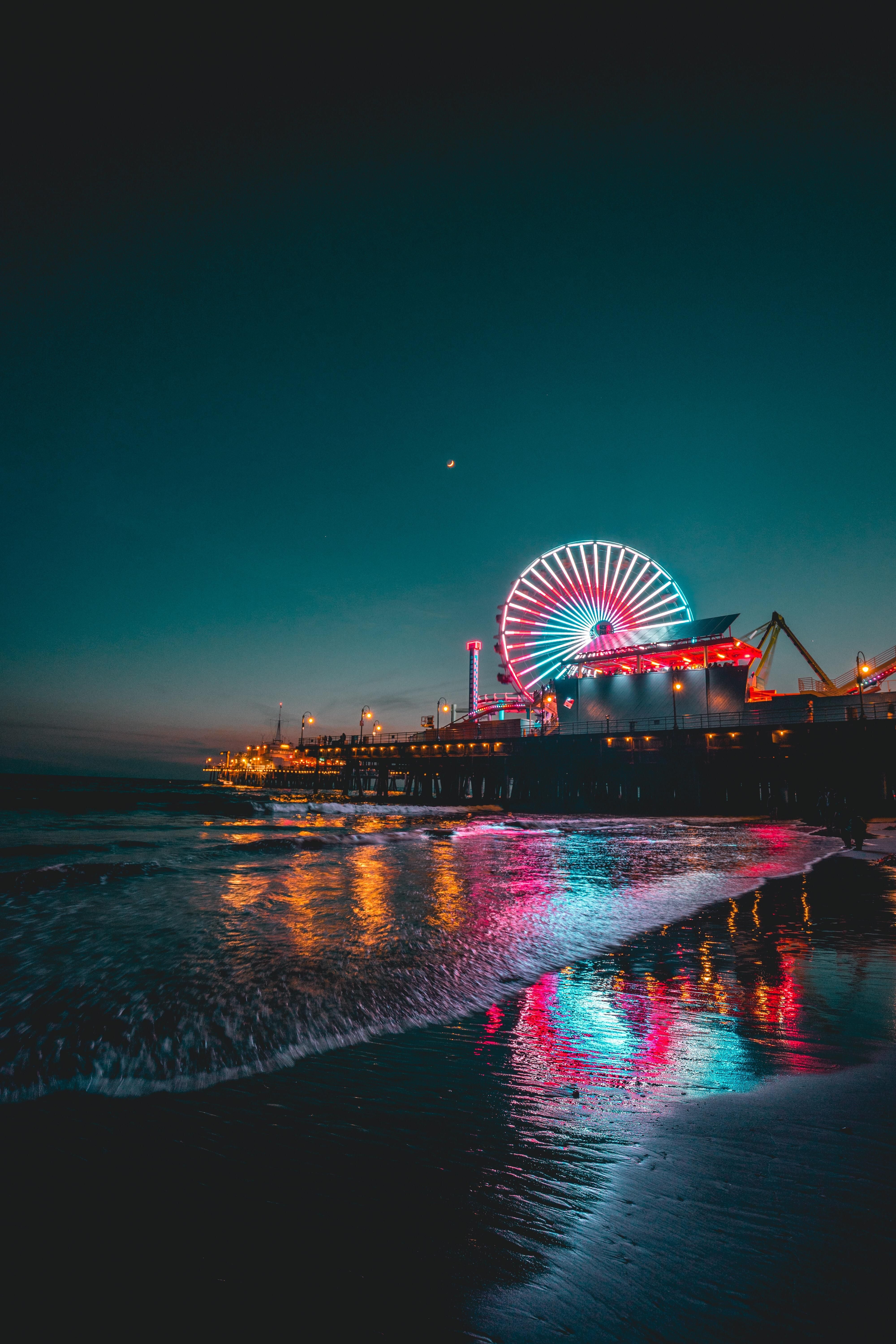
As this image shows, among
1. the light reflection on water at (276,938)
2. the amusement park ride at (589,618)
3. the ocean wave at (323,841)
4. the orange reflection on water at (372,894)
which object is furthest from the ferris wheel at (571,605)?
the orange reflection on water at (372,894)

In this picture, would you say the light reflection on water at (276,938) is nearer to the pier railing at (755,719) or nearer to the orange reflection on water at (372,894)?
the orange reflection on water at (372,894)

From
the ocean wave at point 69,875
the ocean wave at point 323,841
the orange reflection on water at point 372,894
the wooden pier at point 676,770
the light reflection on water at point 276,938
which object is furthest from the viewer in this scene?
the wooden pier at point 676,770

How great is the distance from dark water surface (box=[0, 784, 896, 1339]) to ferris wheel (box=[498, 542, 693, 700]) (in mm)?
47249

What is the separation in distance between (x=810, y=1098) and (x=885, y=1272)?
1.38 m

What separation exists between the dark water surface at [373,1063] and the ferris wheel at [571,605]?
155 ft

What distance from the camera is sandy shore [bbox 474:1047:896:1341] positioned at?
1.58m

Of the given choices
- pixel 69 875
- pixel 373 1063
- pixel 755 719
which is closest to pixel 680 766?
pixel 755 719

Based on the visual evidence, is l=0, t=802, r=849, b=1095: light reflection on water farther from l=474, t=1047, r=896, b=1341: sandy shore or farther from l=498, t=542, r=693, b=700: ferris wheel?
l=498, t=542, r=693, b=700: ferris wheel

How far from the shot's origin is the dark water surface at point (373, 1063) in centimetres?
186

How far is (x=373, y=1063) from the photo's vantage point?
11.3 ft

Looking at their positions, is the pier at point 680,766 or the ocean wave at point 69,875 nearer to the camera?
the ocean wave at point 69,875

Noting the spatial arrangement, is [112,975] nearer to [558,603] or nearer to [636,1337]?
[636,1337]

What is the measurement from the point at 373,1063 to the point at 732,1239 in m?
2.15

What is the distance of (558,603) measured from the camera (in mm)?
56469
